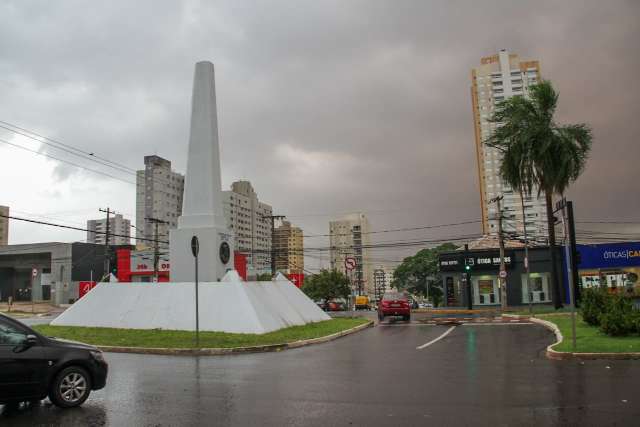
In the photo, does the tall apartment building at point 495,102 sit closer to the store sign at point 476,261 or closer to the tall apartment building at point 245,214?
the tall apartment building at point 245,214

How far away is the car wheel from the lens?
7531 mm

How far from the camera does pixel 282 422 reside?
6676mm

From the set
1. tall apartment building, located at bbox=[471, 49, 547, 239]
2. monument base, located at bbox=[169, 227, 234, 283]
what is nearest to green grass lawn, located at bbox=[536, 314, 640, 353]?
monument base, located at bbox=[169, 227, 234, 283]

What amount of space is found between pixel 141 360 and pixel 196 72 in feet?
44.9

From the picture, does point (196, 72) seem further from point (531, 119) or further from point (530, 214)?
point (530, 214)

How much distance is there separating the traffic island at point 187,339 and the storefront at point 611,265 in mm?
32274

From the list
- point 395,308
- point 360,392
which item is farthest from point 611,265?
point 360,392

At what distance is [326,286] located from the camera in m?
57.1

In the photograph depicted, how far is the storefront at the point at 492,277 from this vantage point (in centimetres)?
4528

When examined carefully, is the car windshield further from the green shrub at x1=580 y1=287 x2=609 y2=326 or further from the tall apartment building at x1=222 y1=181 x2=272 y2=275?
the tall apartment building at x1=222 y1=181 x2=272 y2=275

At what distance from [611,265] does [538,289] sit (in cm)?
635

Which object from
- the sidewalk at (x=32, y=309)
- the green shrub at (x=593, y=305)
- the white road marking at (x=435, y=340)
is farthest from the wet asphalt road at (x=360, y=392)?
the sidewalk at (x=32, y=309)

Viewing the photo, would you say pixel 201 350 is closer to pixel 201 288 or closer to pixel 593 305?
pixel 201 288

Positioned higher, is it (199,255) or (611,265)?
(199,255)
